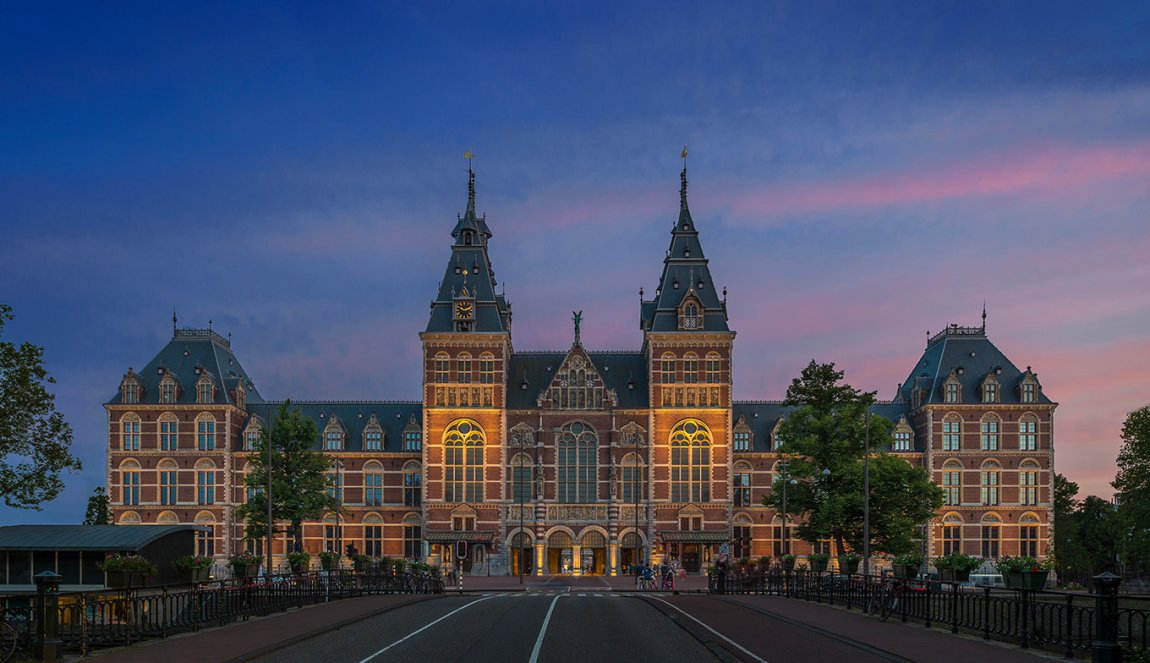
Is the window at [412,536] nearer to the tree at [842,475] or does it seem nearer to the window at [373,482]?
the window at [373,482]

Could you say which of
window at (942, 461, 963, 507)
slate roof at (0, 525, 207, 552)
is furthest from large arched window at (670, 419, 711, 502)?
slate roof at (0, 525, 207, 552)

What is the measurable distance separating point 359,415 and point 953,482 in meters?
48.7

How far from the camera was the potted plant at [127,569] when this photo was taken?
34.2 metres

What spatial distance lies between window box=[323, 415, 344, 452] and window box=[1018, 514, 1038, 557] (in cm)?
5448

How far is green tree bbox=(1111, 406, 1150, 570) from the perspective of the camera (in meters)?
66.2

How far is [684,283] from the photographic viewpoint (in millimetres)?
91750

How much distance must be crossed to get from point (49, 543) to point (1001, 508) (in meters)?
73.1

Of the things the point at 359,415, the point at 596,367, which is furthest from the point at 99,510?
the point at 596,367

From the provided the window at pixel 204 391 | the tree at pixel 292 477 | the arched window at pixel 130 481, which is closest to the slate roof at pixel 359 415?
the window at pixel 204 391

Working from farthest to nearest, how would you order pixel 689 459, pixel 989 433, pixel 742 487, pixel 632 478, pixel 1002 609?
1. pixel 742 487
2. pixel 989 433
3. pixel 632 478
4. pixel 689 459
5. pixel 1002 609

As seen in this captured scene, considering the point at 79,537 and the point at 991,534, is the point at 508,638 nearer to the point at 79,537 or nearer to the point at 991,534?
the point at 79,537

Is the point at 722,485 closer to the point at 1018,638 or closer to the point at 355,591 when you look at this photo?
the point at 355,591

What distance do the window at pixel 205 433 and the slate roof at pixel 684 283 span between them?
35.6 m

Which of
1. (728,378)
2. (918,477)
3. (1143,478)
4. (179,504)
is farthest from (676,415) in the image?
(179,504)
